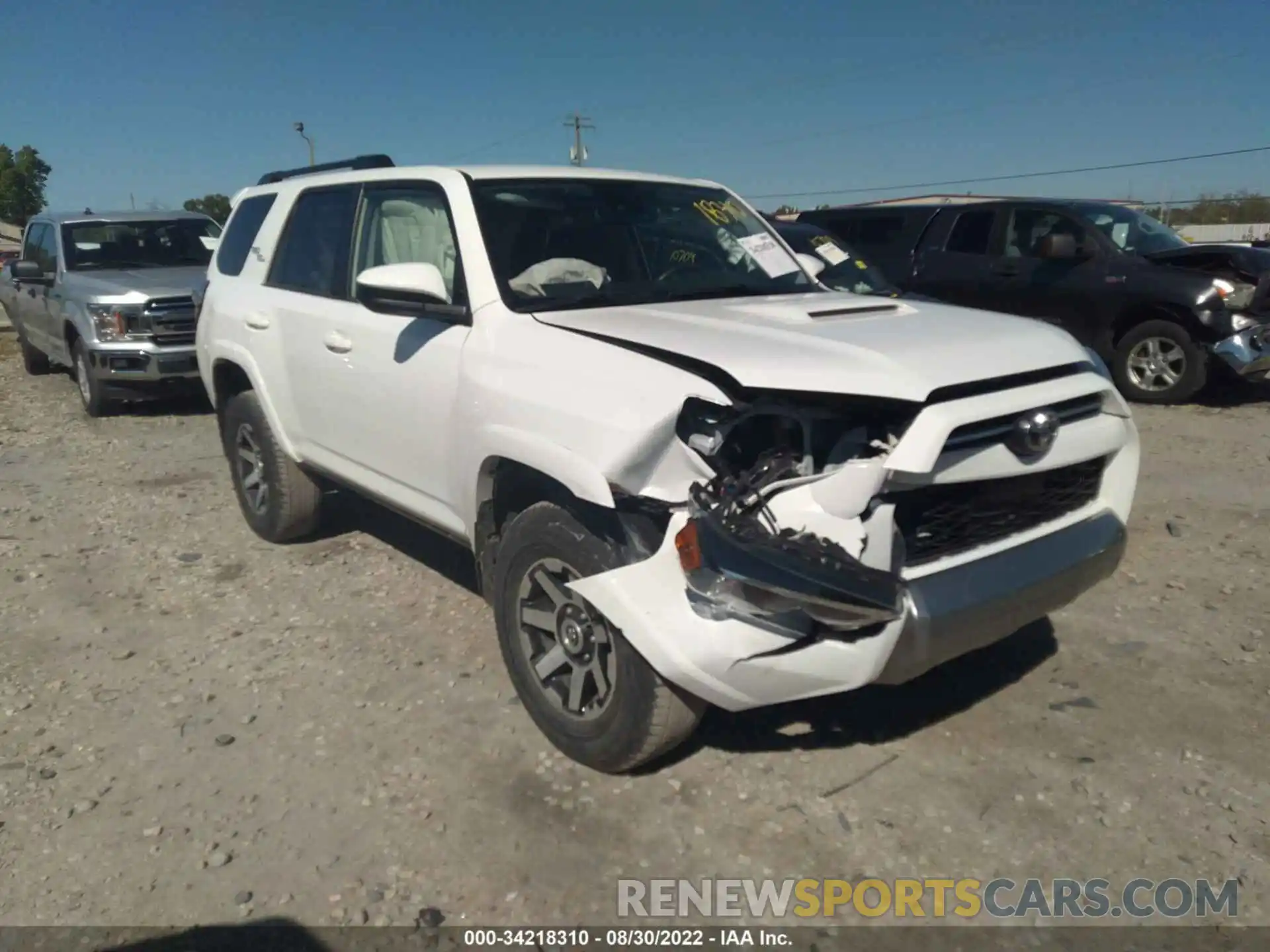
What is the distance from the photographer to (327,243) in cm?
452

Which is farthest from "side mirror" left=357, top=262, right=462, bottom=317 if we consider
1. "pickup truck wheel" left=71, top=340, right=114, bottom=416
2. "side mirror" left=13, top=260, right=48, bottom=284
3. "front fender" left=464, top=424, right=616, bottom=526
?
"side mirror" left=13, top=260, right=48, bottom=284

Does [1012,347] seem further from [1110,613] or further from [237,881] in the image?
[237,881]

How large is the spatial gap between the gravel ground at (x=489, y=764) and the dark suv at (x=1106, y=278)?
4.03 metres

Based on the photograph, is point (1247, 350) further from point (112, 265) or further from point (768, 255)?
point (112, 265)

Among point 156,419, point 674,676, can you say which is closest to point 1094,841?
point 674,676

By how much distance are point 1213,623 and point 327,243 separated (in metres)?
4.21

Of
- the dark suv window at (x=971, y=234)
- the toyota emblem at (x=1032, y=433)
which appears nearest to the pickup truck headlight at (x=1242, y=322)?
the dark suv window at (x=971, y=234)

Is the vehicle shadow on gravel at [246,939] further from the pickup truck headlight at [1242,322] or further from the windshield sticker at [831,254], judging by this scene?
the pickup truck headlight at [1242,322]

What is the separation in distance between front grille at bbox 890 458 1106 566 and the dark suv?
617 cm

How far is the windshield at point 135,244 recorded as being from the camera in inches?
390

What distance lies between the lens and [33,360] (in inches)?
475

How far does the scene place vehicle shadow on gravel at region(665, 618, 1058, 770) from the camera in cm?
327

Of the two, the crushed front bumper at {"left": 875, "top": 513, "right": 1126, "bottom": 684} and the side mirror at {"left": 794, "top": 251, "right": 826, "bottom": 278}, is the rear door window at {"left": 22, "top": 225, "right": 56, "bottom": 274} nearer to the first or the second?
the side mirror at {"left": 794, "top": 251, "right": 826, "bottom": 278}

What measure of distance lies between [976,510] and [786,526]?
26.8 inches
